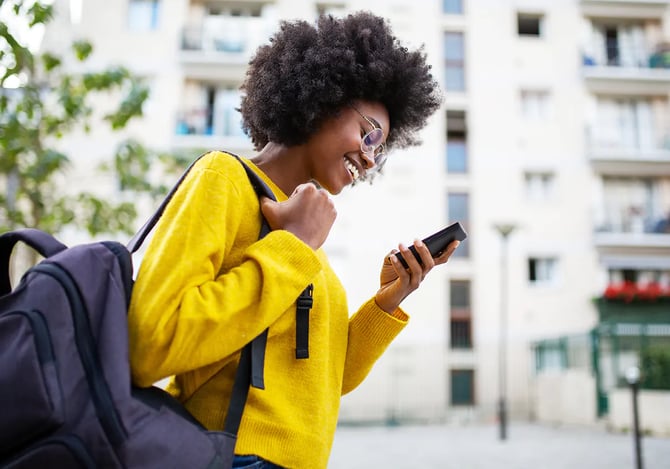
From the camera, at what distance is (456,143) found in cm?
1786

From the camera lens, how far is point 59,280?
35.6 inches

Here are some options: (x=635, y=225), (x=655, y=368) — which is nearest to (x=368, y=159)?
(x=655, y=368)

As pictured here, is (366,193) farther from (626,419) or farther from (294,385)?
(294,385)

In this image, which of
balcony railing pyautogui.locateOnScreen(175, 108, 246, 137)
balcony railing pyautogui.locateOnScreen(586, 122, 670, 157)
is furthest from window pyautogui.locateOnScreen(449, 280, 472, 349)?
balcony railing pyautogui.locateOnScreen(175, 108, 246, 137)

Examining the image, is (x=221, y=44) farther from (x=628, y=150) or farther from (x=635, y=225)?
(x=635, y=225)

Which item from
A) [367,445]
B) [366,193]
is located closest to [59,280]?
[367,445]

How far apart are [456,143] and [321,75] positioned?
55.7 ft

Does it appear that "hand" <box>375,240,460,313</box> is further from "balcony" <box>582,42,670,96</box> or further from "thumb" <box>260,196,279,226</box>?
"balcony" <box>582,42,670,96</box>

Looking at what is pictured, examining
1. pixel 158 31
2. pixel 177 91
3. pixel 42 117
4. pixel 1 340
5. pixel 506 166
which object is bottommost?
pixel 1 340

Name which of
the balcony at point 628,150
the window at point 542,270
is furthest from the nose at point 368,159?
the balcony at point 628,150

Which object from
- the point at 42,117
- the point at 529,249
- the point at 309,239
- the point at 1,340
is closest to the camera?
the point at 1,340

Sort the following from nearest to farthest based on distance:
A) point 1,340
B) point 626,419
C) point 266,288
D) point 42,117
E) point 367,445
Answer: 1. point 1,340
2. point 266,288
3. point 42,117
4. point 367,445
5. point 626,419

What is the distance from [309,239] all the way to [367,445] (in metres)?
9.64

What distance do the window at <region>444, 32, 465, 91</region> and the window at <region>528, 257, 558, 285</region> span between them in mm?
5700
